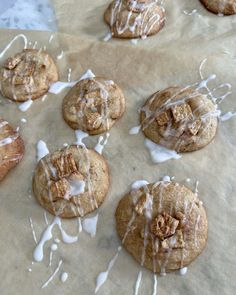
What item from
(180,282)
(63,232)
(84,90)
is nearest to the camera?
(180,282)

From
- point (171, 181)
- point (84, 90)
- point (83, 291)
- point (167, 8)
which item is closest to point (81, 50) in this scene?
point (84, 90)

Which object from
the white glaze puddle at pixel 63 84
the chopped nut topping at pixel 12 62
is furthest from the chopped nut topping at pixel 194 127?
the chopped nut topping at pixel 12 62

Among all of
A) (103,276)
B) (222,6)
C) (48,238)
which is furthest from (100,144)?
(222,6)

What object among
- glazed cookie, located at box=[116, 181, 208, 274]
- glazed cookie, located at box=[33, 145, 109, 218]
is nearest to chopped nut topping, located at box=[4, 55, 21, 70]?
glazed cookie, located at box=[33, 145, 109, 218]

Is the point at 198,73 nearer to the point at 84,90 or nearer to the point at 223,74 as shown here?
the point at 223,74

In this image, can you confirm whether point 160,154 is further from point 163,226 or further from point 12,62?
point 12,62

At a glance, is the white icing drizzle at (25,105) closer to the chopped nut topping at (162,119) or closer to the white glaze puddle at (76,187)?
the white glaze puddle at (76,187)
